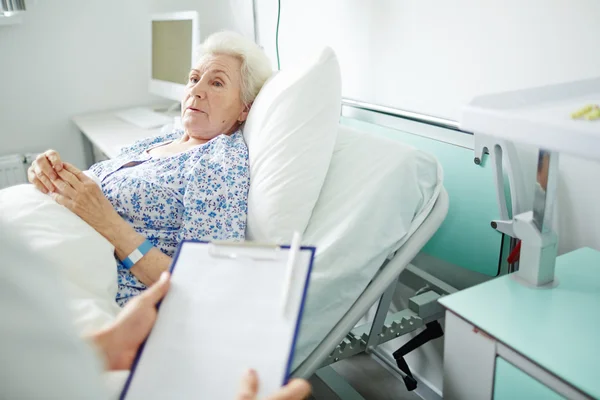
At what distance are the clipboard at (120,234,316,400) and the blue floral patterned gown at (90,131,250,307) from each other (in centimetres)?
45

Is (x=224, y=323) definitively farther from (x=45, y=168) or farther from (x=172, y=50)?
(x=172, y=50)

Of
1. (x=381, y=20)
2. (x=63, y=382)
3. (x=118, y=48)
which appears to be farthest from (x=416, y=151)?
(x=118, y=48)

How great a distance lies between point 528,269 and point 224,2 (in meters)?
2.40

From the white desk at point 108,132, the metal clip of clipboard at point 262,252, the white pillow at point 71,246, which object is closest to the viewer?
the metal clip of clipboard at point 262,252

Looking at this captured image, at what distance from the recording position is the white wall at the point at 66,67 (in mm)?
2594

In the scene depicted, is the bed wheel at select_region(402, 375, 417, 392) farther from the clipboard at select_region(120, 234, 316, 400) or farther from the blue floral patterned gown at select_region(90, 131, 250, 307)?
the clipboard at select_region(120, 234, 316, 400)

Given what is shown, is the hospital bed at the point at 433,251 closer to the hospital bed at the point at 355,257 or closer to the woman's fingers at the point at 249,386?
the hospital bed at the point at 355,257

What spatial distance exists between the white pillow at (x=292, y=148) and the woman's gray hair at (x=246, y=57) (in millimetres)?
175

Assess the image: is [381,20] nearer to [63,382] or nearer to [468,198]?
[468,198]

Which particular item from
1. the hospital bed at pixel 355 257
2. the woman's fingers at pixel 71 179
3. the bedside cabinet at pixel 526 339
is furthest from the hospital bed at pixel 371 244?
the woman's fingers at pixel 71 179

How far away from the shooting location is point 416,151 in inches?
47.0

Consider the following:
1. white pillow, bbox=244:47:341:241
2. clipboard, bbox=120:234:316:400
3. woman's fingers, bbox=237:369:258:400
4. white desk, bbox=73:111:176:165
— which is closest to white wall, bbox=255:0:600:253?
white pillow, bbox=244:47:341:241

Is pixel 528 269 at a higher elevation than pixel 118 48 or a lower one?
lower

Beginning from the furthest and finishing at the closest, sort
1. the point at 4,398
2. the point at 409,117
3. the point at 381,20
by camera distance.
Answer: the point at 381,20
the point at 409,117
the point at 4,398
